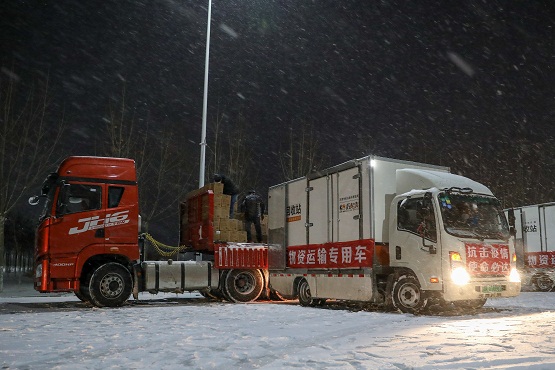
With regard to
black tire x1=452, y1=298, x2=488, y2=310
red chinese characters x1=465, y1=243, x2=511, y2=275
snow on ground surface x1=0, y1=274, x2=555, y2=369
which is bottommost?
snow on ground surface x1=0, y1=274, x2=555, y2=369

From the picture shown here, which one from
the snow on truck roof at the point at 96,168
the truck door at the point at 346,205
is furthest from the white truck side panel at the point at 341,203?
the snow on truck roof at the point at 96,168

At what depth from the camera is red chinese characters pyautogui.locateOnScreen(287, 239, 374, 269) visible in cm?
1237

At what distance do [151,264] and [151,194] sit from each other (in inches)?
562

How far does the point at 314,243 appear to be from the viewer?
14227 millimetres

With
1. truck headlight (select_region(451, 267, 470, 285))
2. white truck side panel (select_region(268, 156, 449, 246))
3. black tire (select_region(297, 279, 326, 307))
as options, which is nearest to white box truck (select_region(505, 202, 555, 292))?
white truck side panel (select_region(268, 156, 449, 246))

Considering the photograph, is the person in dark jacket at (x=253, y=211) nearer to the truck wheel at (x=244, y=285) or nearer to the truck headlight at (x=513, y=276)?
the truck wheel at (x=244, y=285)

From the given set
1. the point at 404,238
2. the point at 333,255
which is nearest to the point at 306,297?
the point at 333,255

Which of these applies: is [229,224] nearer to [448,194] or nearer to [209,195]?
[209,195]

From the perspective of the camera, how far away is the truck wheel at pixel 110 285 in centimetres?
1386

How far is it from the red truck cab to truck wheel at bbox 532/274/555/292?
47.4 ft

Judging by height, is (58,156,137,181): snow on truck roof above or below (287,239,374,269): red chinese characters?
above

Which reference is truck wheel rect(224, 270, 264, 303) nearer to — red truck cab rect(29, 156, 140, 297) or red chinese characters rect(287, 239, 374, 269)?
red chinese characters rect(287, 239, 374, 269)

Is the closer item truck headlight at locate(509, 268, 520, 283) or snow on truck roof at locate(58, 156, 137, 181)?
truck headlight at locate(509, 268, 520, 283)

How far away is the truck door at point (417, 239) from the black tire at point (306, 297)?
10.7ft
